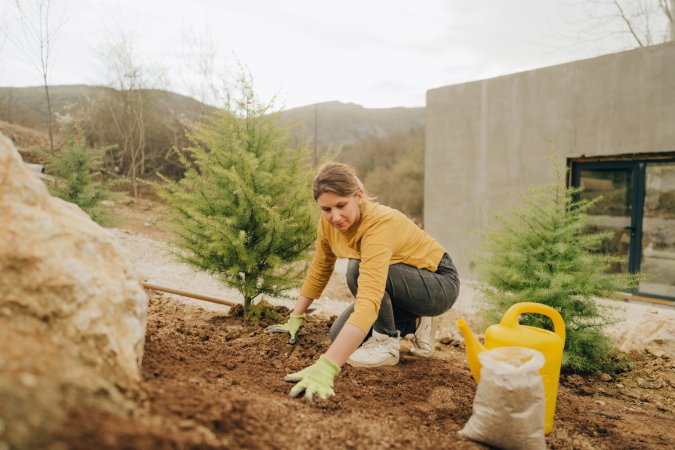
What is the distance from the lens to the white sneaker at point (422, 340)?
3326mm

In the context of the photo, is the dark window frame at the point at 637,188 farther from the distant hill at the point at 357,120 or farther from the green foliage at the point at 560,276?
the distant hill at the point at 357,120

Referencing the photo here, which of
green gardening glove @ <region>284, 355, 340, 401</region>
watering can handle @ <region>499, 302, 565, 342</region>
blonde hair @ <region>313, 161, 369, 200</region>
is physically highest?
blonde hair @ <region>313, 161, 369, 200</region>

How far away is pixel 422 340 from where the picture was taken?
131 inches

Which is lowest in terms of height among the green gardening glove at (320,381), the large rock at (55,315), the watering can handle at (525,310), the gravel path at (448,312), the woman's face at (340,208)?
the gravel path at (448,312)

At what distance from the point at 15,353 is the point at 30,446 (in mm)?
253

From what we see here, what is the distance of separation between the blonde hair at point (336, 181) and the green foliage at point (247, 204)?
114 cm

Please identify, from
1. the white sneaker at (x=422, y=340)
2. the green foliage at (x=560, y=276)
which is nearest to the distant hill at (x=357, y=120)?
the green foliage at (x=560, y=276)

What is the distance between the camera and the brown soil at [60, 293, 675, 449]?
4.66ft

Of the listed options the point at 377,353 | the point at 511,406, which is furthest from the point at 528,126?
the point at 511,406

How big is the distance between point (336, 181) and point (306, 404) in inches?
47.1

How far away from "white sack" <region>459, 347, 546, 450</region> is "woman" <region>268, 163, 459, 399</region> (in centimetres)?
65

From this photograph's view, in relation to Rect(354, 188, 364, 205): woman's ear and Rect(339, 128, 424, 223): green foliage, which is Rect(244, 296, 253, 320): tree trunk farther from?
Rect(339, 128, 424, 223): green foliage

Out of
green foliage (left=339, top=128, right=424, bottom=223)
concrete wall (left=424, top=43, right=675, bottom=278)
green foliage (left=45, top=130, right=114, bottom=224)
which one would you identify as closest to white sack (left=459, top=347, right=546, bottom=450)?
concrete wall (left=424, top=43, right=675, bottom=278)

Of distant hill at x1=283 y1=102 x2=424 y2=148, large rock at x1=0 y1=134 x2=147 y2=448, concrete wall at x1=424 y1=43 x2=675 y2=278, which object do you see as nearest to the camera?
large rock at x1=0 y1=134 x2=147 y2=448
